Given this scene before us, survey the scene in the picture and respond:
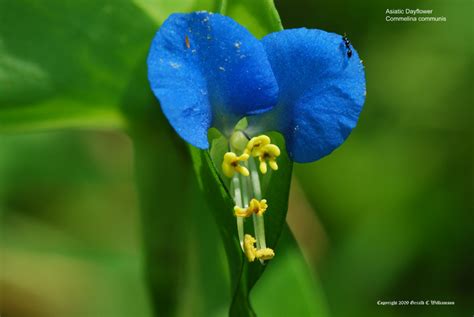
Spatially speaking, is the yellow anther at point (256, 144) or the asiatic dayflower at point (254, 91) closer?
the asiatic dayflower at point (254, 91)

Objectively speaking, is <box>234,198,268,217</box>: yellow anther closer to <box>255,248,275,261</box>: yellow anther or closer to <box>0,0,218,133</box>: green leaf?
<box>255,248,275,261</box>: yellow anther

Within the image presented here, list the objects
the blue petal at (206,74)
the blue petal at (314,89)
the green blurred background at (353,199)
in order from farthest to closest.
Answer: the green blurred background at (353,199) < the blue petal at (314,89) < the blue petal at (206,74)

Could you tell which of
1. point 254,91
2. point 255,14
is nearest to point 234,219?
point 254,91

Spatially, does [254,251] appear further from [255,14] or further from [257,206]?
Result: [255,14]

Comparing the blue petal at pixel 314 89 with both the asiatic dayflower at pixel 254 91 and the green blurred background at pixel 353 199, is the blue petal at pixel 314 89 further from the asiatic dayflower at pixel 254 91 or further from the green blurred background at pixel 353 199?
the green blurred background at pixel 353 199

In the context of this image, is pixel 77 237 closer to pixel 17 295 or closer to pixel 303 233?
pixel 17 295

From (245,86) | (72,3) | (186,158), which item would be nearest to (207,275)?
(186,158)

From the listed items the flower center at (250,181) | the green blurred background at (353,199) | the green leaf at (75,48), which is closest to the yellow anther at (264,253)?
the flower center at (250,181)
